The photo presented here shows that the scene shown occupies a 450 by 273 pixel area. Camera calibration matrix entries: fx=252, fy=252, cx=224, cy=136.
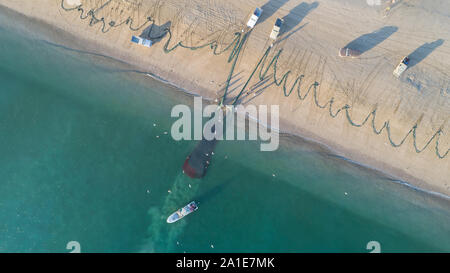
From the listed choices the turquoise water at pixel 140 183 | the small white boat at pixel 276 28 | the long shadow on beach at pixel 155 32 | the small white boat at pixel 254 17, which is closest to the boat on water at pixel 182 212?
the turquoise water at pixel 140 183

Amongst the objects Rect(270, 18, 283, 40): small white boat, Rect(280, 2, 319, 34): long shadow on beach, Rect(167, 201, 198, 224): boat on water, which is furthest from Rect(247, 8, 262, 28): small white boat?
Rect(167, 201, 198, 224): boat on water

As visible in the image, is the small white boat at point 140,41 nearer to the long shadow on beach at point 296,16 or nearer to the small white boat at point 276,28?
the small white boat at point 276,28

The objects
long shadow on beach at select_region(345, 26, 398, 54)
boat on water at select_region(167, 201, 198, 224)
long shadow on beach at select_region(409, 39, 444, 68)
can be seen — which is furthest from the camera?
boat on water at select_region(167, 201, 198, 224)

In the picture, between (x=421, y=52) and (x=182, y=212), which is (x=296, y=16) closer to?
(x=421, y=52)

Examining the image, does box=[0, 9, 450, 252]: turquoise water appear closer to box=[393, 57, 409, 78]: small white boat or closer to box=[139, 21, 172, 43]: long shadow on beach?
box=[139, 21, 172, 43]: long shadow on beach

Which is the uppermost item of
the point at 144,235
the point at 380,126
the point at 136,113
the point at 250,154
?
the point at 380,126

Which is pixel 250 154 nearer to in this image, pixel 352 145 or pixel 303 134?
pixel 303 134
